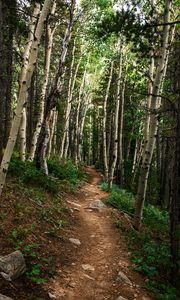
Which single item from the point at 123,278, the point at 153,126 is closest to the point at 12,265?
the point at 123,278

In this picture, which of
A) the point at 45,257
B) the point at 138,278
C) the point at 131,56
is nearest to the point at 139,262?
the point at 138,278

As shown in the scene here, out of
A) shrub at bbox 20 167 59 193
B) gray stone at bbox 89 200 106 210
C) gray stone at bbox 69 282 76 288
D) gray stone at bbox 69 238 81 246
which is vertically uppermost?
shrub at bbox 20 167 59 193

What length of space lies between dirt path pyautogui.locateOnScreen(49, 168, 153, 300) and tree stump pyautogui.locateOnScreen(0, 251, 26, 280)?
686 millimetres

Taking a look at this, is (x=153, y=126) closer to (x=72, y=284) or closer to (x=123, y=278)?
A: (x=123, y=278)

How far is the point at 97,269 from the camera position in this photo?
774 cm

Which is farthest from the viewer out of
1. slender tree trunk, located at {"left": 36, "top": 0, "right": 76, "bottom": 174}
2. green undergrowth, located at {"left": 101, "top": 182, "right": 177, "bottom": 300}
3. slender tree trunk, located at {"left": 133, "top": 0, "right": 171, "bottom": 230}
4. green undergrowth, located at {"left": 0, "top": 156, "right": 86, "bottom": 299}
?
slender tree trunk, located at {"left": 36, "top": 0, "right": 76, "bottom": 174}

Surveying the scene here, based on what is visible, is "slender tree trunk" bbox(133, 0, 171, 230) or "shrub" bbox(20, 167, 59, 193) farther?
"shrub" bbox(20, 167, 59, 193)

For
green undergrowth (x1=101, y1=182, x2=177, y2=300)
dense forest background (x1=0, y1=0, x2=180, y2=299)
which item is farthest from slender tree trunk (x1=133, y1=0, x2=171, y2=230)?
green undergrowth (x1=101, y1=182, x2=177, y2=300)

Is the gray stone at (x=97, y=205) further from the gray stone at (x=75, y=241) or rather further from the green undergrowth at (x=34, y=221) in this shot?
the gray stone at (x=75, y=241)

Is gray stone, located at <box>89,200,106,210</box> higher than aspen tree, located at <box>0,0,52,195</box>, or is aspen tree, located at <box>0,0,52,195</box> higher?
aspen tree, located at <box>0,0,52,195</box>

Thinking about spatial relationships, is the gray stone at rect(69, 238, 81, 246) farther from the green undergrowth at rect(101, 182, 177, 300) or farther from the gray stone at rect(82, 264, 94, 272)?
the green undergrowth at rect(101, 182, 177, 300)

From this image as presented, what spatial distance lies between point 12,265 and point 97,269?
2442 millimetres

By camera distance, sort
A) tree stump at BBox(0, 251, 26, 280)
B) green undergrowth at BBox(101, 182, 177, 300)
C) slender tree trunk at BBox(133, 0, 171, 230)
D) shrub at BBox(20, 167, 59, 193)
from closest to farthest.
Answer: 1. tree stump at BBox(0, 251, 26, 280)
2. green undergrowth at BBox(101, 182, 177, 300)
3. slender tree trunk at BBox(133, 0, 171, 230)
4. shrub at BBox(20, 167, 59, 193)

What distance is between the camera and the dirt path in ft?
21.6
